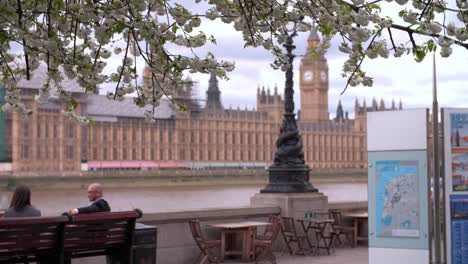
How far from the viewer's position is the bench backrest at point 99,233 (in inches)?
155

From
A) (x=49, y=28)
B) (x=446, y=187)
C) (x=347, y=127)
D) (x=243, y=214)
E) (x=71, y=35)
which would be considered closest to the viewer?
(x=49, y=28)

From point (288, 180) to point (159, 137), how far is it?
58.3m

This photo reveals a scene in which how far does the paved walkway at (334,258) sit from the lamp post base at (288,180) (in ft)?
2.85

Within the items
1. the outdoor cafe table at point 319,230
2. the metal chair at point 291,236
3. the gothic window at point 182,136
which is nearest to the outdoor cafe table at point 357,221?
the outdoor cafe table at point 319,230

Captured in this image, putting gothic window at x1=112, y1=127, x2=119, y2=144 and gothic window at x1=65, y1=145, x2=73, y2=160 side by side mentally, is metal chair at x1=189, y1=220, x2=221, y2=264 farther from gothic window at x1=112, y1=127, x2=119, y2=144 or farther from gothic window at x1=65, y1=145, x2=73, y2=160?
gothic window at x1=112, y1=127, x2=119, y2=144

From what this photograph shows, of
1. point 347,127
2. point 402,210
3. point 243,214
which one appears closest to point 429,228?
point 402,210

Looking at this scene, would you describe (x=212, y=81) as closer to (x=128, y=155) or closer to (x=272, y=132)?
(x=272, y=132)

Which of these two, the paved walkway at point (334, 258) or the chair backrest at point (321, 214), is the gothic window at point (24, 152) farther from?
the paved walkway at point (334, 258)

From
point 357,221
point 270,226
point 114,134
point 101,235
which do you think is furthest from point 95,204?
point 114,134

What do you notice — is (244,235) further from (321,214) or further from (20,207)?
(20,207)

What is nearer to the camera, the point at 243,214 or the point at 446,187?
the point at 446,187

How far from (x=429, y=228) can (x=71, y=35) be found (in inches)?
97.9

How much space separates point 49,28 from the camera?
10.00 ft

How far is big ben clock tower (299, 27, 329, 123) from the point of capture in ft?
323
